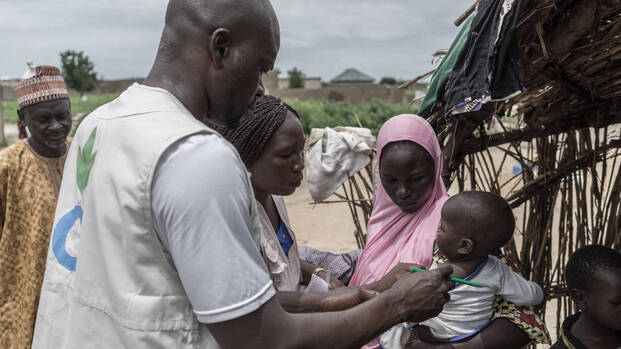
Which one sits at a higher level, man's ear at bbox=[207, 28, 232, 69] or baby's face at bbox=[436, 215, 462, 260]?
man's ear at bbox=[207, 28, 232, 69]

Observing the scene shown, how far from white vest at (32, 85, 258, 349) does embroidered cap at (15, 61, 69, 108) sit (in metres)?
2.08

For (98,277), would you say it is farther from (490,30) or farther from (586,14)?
(586,14)

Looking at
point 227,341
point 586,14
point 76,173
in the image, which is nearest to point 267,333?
point 227,341

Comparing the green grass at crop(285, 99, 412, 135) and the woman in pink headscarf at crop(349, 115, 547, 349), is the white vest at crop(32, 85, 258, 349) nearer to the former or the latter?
the woman in pink headscarf at crop(349, 115, 547, 349)

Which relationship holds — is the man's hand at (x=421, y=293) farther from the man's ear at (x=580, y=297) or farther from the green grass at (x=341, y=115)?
the green grass at (x=341, y=115)

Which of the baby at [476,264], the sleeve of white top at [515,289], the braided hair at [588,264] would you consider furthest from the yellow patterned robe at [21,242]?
the braided hair at [588,264]

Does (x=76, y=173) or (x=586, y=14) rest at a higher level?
(x=586, y=14)

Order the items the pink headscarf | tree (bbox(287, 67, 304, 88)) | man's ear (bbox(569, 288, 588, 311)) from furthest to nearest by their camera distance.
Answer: tree (bbox(287, 67, 304, 88)) → the pink headscarf → man's ear (bbox(569, 288, 588, 311))

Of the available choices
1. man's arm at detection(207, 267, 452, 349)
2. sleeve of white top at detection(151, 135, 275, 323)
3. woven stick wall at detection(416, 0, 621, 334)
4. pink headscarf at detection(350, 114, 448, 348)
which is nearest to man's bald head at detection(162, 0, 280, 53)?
sleeve of white top at detection(151, 135, 275, 323)

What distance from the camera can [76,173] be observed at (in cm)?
126

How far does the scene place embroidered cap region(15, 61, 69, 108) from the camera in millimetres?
2975

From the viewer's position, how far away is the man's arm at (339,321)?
102cm

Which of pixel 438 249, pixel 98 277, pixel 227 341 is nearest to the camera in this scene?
pixel 227 341

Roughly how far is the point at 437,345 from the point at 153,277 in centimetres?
140
